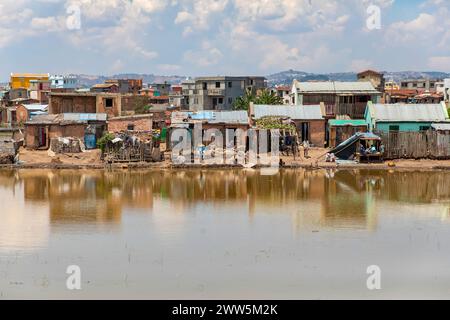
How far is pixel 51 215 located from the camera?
21.7 m

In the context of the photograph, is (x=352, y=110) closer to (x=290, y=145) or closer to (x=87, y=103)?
(x=290, y=145)

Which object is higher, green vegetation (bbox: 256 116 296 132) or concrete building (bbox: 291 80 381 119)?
concrete building (bbox: 291 80 381 119)

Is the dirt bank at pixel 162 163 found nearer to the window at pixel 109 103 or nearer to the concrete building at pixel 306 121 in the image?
the concrete building at pixel 306 121

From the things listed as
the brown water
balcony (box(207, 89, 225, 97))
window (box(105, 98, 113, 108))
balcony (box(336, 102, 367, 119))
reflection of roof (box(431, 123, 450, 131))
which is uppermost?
balcony (box(207, 89, 225, 97))

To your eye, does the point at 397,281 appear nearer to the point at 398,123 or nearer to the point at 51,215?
the point at 51,215

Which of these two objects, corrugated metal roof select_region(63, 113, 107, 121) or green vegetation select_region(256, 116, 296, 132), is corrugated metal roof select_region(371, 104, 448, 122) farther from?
corrugated metal roof select_region(63, 113, 107, 121)

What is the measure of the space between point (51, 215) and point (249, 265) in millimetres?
8103

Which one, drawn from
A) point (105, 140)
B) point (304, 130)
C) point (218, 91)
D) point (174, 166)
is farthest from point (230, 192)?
point (218, 91)

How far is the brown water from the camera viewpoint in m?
14.8

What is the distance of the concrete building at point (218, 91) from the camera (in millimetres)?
63562

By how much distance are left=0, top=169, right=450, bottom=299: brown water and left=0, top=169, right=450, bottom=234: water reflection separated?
0.06 m

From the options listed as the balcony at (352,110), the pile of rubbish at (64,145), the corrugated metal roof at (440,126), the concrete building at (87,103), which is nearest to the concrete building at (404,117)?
the corrugated metal roof at (440,126)

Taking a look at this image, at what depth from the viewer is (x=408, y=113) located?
35.8 meters

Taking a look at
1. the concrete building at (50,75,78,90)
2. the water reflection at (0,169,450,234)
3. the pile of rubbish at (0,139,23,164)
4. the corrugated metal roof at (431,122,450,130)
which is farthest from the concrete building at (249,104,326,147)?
the concrete building at (50,75,78,90)
